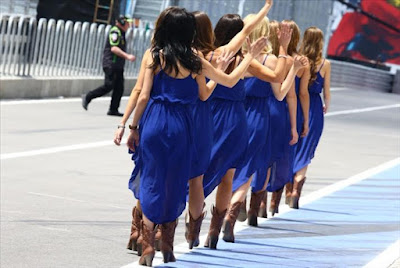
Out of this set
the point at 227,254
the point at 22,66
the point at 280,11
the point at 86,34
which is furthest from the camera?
the point at 280,11

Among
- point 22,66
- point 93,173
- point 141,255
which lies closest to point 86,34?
point 22,66

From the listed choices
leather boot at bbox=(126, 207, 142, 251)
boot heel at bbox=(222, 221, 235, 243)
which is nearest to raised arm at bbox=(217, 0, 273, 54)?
leather boot at bbox=(126, 207, 142, 251)

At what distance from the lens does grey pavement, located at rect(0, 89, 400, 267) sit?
9.29m

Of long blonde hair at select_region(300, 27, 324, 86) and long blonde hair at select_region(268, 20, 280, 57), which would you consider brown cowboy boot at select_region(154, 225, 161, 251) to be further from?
long blonde hair at select_region(300, 27, 324, 86)

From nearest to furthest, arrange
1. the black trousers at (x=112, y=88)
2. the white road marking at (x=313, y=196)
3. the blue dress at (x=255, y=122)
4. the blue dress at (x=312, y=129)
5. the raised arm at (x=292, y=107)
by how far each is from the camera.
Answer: the white road marking at (x=313, y=196), the blue dress at (x=255, y=122), the raised arm at (x=292, y=107), the blue dress at (x=312, y=129), the black trousers at (x=112, y=88)

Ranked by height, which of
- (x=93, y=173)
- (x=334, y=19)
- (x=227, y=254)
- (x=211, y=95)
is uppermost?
(x=211, y=95)

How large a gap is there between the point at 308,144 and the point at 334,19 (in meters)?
35.9

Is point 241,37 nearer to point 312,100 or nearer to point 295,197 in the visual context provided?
point 295,197

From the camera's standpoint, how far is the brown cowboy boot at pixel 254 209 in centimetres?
1105

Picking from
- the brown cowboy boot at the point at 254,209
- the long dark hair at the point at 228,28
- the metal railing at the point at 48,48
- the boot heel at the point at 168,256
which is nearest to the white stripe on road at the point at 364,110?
the metal railing at the point at 48,48

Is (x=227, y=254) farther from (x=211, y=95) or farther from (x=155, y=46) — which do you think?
(x=155, y=46)

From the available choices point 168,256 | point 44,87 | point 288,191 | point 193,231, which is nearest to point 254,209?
point 193,231

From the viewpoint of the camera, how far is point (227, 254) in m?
9.53

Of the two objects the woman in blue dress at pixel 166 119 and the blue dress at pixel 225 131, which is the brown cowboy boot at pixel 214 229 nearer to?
the blue dress at pixel 225 131
